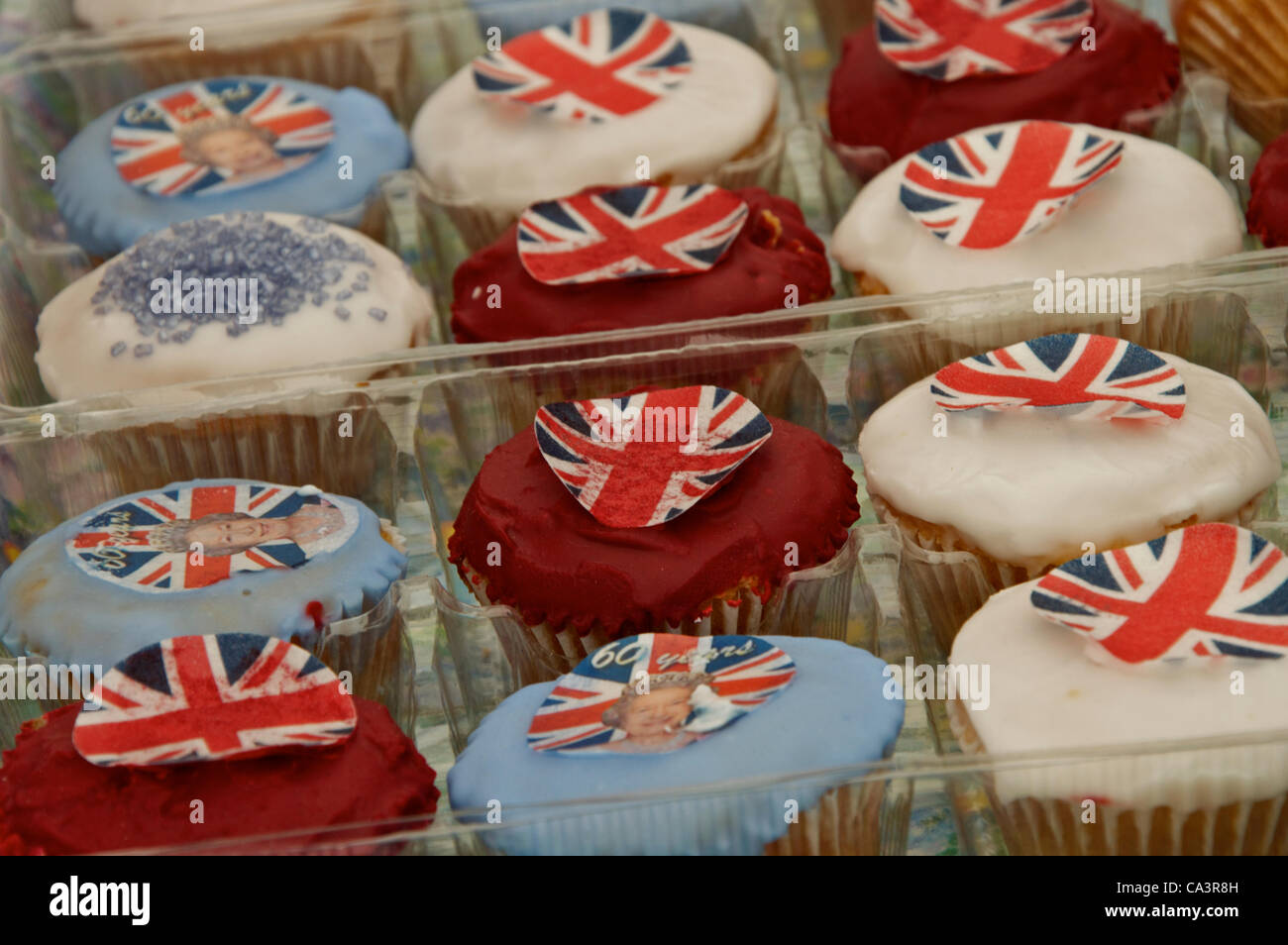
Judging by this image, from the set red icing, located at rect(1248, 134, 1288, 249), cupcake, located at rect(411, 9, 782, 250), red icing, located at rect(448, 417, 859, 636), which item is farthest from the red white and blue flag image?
red icing, located at rect(1248, 134, 1288, 249)

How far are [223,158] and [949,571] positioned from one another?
5.61ft

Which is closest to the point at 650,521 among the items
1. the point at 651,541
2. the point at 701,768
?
the point at 651,541

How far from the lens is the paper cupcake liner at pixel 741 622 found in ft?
7.20

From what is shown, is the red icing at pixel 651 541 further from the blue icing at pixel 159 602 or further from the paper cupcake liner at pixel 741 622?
the blue icing at pixel 159 602

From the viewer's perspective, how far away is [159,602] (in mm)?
2207

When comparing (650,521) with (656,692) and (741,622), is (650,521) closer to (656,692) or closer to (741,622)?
(741,622)

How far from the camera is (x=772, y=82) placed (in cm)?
336

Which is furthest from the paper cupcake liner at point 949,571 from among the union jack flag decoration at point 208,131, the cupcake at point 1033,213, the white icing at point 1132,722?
Answer: the union jack flag decoration at point 208,131

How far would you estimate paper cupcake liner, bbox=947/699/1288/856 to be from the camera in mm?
1828

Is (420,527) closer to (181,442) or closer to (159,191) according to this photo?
(181,442)

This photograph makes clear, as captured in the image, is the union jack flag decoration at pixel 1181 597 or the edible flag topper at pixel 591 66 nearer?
the union jack flag decoration at pixel 1181 597

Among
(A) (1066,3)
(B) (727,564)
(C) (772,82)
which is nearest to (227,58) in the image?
(C) (772,82)

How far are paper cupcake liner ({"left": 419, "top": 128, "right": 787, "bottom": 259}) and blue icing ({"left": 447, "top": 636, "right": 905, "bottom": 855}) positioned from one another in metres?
1.35

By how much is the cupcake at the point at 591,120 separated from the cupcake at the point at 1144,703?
1388 mm
